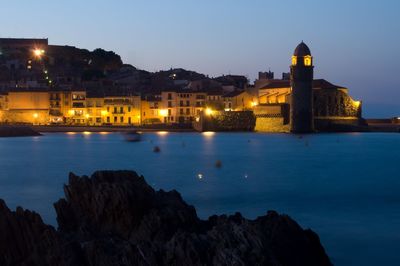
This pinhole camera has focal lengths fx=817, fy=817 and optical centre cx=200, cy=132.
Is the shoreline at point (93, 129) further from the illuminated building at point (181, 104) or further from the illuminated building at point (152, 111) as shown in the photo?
the illuminated building at point (152, 111)

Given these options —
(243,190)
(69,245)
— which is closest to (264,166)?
(243,190)

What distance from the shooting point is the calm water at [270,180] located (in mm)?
17625

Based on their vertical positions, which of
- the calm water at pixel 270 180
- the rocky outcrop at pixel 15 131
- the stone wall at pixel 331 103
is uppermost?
the stone wall at pixel 331 103

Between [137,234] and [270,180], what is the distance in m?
19.7

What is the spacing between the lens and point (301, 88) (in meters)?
65.4

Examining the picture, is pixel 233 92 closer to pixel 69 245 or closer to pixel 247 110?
pixel 247 110

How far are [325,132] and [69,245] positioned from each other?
63700 mm

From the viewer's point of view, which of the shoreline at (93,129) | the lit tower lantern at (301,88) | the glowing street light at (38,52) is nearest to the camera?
the lit tower lantern at (301,88)

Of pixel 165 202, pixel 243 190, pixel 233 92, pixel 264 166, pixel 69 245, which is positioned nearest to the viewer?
pixel 69 245

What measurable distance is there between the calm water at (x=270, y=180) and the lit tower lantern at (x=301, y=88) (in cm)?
547

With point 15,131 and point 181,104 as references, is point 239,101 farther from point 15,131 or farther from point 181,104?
point 15,131

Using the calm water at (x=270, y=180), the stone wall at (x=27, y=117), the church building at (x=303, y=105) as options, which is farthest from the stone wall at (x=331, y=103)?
the stone wall at (x=27, y=117)

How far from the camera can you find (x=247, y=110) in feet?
241

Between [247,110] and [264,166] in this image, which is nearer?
[264,166]
